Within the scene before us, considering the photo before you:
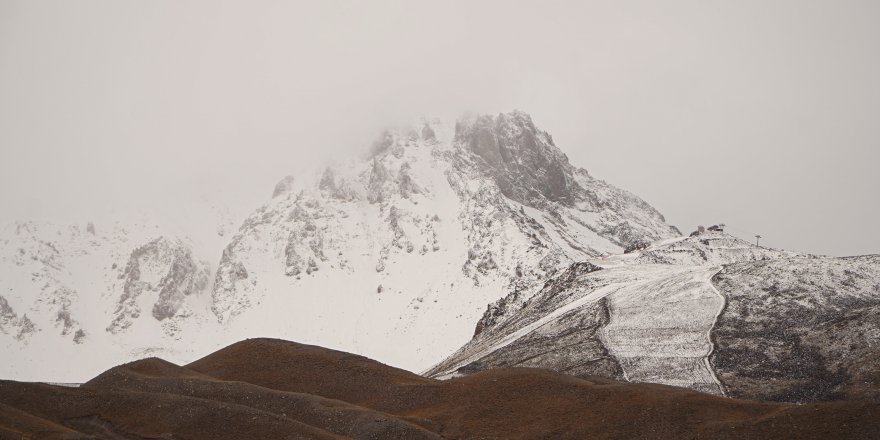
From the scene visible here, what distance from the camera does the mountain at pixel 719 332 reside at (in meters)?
69.2

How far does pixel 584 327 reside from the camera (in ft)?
305

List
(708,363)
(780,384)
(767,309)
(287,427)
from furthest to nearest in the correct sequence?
(767,309) → (708,363) → (780,384) → (287,427)

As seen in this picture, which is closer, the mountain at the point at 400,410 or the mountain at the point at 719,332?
the mountain at the point at 400,410

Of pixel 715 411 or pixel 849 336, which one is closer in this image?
pixel 715 411

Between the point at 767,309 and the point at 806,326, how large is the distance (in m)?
6.32

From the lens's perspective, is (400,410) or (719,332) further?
(719,332)

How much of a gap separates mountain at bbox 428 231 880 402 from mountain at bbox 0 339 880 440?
15851 mm

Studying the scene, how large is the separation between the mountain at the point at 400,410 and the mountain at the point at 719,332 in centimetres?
1585

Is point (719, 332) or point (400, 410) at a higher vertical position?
point (719, 332)

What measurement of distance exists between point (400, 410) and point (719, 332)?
4072cm

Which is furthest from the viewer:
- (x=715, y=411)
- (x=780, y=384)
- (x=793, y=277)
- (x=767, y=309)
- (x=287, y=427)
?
(x=793, y=277)

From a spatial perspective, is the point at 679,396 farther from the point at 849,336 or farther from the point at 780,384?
the point at 849,336

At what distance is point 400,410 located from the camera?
58.5m

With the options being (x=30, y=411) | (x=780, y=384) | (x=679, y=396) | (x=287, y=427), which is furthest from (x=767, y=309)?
(x=30, y=411)
